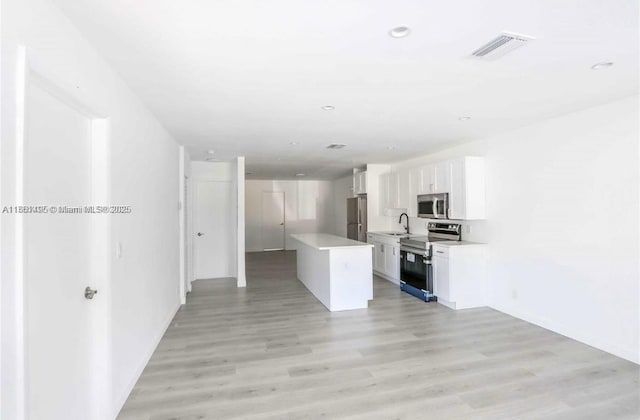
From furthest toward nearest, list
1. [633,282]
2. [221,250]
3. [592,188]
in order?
1. [221,250]
2. [592,188]
3. [633,282]

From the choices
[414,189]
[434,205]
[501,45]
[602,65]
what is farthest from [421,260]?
[501,45]

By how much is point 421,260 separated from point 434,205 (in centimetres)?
89

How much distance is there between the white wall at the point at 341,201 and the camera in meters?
9.53

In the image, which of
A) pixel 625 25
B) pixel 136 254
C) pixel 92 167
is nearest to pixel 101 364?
pixel 136 254

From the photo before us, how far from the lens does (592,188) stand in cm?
328

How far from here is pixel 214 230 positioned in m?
6.56

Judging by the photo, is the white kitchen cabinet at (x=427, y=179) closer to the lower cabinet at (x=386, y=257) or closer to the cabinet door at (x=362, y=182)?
the lower cabinet at (x=386, y=257)

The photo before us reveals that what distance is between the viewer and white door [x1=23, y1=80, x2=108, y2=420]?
4.84ft

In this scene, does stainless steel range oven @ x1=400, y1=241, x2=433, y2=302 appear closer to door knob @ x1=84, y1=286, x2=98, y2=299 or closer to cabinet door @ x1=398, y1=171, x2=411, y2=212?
cabinet door @ x1=398, y1=171, x2=411, y2=212

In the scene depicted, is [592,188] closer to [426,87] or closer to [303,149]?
[426,87]

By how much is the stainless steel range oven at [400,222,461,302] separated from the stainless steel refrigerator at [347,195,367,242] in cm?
157

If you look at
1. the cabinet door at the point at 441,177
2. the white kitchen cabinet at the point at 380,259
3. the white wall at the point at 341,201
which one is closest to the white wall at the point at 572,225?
the cabinet door at the point at 441,177

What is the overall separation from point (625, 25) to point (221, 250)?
251 inches

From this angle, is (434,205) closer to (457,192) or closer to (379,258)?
(457,192)
